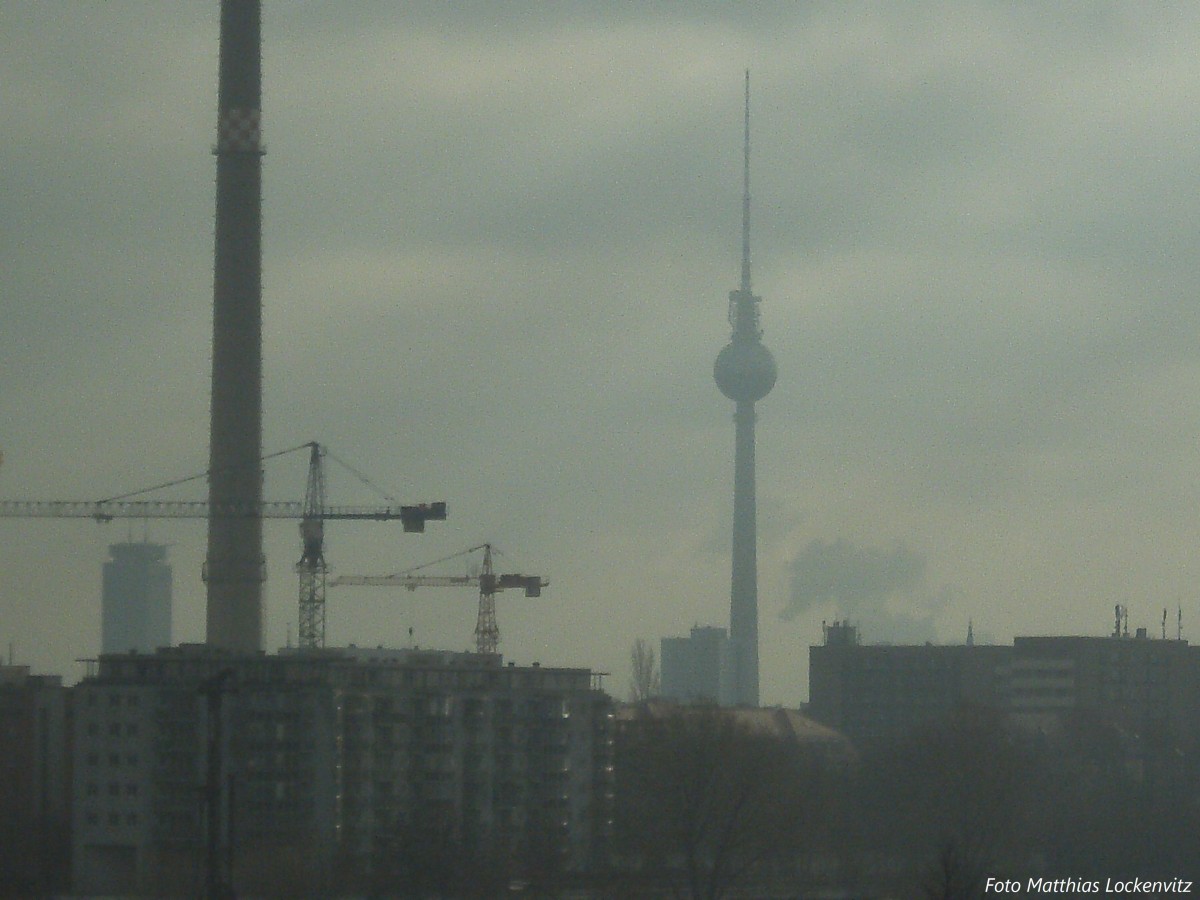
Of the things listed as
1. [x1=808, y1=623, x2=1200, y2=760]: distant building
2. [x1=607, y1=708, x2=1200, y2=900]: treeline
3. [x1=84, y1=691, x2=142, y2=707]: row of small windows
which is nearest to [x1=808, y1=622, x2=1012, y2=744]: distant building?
[x1=808, y1=623, x2=1200, y2=760]: distant building

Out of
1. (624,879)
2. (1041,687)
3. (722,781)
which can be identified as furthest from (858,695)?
(624,879)

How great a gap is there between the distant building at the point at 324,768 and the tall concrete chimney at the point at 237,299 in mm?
10503

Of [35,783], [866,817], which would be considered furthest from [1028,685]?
[35,783]

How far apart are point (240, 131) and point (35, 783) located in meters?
21.5

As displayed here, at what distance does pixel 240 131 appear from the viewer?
7638cm

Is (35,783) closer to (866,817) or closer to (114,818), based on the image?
(114,818)

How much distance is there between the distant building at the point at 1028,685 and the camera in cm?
11606

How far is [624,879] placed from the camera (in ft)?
181

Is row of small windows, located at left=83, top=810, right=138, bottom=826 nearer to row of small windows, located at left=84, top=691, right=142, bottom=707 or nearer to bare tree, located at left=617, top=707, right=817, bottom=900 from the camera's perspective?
row of small windows, located at left=84, top=691, right=142, bottom=707

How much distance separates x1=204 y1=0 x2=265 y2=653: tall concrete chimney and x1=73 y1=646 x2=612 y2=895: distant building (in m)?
10.5

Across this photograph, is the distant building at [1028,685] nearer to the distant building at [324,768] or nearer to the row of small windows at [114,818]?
the distant building at [324,768]

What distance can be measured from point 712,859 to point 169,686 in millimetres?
14186

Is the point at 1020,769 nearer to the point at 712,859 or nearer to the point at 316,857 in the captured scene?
the point at 712,859

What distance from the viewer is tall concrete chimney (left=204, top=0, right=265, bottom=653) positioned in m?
75.9
